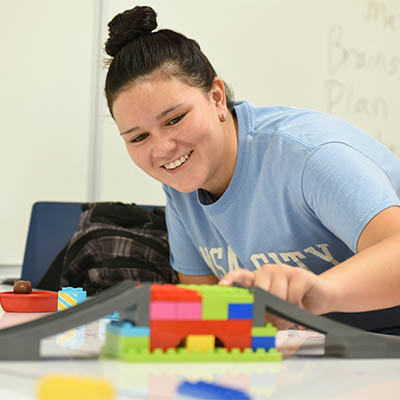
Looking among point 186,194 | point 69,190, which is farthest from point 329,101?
point 186,194

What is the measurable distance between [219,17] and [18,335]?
262 cm

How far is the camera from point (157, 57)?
1218 mm

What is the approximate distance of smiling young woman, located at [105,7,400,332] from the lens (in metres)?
0.96

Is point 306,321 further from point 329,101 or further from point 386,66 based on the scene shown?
point 386,66

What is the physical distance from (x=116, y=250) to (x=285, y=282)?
4.27ft

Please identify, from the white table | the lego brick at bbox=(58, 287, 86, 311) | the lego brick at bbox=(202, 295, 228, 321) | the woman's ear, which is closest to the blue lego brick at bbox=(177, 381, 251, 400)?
the white table

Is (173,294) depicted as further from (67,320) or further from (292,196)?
(292,196)

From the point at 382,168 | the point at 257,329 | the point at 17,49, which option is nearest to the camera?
the point at 257,329

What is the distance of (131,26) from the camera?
1287 mm

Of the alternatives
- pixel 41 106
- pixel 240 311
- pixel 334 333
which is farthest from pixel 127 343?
pixel 41 106

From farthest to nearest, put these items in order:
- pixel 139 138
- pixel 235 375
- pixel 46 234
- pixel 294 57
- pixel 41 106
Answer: pixel 294 57, pixel 41 106, pixel 46 234, pixel 139 138, pixel 235 375

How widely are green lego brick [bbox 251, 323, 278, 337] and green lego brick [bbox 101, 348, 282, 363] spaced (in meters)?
0.02

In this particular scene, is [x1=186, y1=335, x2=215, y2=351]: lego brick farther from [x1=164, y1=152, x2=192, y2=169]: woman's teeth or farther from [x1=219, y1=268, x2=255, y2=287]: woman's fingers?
[x1=164, y1=152, x2=192, y2=169]: woman's teeth

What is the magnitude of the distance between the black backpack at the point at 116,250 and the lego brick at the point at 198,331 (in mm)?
1279
